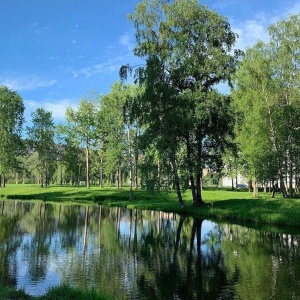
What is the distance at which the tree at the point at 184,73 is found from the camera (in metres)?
39.3

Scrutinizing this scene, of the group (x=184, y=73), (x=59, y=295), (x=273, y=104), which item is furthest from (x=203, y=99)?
(x=59, y=295)

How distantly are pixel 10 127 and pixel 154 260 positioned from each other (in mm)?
71196

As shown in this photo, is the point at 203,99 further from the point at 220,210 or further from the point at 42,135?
the point at 42,135

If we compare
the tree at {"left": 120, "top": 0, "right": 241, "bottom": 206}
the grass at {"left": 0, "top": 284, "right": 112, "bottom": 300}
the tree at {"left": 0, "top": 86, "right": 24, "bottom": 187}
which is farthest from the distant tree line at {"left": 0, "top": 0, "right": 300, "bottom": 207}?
the tree at {"left": 0, "top": 86, "right": 24, "bottom": 187}

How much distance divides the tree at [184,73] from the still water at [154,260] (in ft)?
38.2

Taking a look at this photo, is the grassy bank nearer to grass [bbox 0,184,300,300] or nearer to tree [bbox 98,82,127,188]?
grass [bbox 0,184,300,300]

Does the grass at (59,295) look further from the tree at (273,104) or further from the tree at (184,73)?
the tree at (273,104)

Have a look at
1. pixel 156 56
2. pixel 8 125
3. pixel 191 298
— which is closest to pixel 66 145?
pixel 8 125

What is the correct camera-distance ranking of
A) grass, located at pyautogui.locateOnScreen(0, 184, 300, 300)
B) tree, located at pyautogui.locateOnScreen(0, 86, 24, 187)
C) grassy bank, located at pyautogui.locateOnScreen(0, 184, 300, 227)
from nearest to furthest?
grass, located at pyautogui.locateOnScreen(0, 184, 300, 300), grassy bank, located at pyautogui.locateOnScreen(0, 184, 300, 227), tree, located at pyautogui.locateOnScreen(0, 86, 24, 187)

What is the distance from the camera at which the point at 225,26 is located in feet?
137

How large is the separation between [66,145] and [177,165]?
58448 mm

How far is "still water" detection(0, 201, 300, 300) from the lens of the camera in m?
Answer: 14.0

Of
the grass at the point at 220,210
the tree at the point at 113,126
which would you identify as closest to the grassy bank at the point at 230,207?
the grass at the point at 220,210

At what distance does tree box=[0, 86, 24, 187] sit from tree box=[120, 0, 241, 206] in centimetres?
4665
